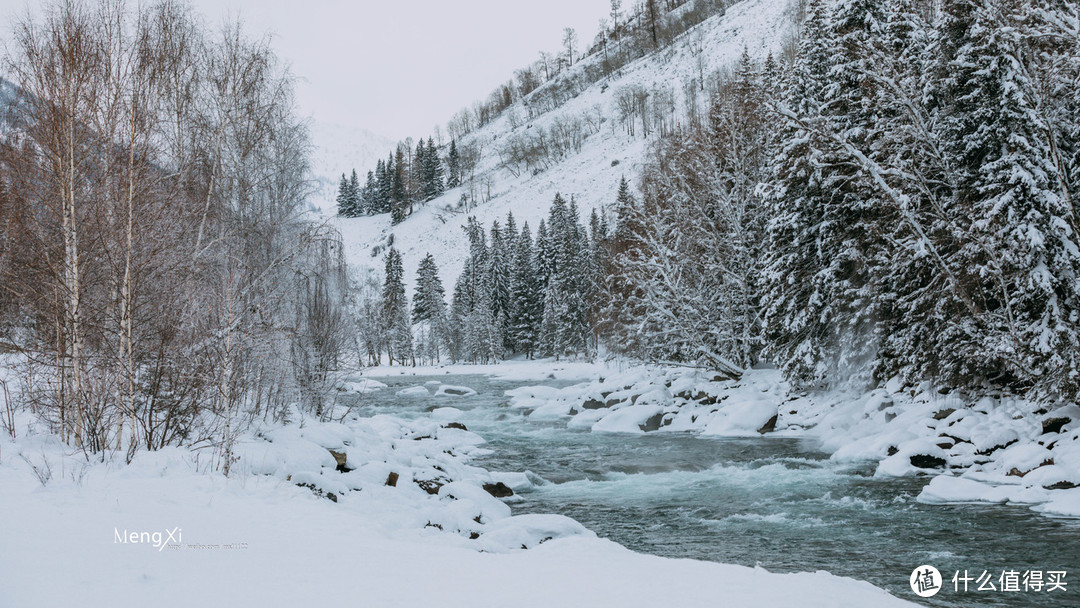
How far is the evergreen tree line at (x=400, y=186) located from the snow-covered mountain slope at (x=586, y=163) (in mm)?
2467

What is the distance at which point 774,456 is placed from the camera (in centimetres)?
1391

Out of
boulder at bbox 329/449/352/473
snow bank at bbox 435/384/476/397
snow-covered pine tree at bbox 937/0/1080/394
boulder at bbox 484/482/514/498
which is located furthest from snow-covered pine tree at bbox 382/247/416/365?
snow-covered pine tree at bbox 937/0/1080/394

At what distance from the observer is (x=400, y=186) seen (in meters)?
104

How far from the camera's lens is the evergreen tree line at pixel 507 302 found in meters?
53.4

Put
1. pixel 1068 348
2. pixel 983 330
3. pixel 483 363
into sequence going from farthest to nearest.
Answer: pixel 483 363 < pixel 983 330 < pixel 1068 348

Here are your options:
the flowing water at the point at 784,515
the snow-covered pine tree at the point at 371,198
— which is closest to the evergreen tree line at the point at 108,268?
the flowing water at the point at 784,515

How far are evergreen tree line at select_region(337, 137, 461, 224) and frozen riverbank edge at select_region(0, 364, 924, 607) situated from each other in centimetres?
9870

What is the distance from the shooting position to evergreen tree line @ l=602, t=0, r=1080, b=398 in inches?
460

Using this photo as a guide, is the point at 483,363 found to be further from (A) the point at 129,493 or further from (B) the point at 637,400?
(A) the point at 129,493

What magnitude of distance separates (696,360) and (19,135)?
20227 millimetres

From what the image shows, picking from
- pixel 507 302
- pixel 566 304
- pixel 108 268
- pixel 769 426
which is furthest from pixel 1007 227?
pixel 507 302

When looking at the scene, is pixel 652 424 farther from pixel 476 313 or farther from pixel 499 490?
pixel 476 313

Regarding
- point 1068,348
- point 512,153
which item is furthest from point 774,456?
point 512,153

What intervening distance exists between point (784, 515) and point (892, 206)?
9072 millimetres
